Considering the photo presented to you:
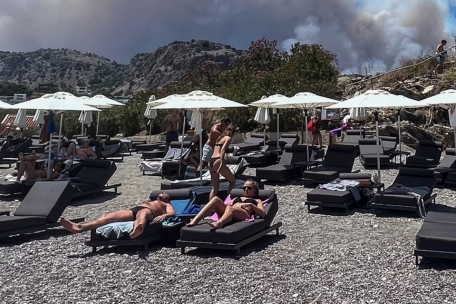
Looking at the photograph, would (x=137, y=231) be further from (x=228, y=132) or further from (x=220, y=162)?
(x=228, y=132)

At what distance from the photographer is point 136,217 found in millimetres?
6965

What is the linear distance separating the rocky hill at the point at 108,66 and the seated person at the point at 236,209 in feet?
264

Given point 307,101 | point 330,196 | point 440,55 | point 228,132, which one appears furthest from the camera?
point 440,55

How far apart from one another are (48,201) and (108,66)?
132332mm

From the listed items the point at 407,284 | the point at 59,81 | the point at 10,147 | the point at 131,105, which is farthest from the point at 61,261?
the point at 59,81

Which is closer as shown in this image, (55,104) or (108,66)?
(55,104)

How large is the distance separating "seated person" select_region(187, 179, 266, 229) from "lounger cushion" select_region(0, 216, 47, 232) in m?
2.19

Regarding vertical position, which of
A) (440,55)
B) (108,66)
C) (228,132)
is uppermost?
(108,66)

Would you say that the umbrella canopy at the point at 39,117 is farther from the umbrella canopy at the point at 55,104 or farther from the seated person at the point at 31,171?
the seated person at the point at 31,171

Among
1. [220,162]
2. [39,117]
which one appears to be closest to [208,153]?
[220,162]

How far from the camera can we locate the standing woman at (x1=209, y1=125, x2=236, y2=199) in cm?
938

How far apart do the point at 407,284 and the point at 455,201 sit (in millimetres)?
5254

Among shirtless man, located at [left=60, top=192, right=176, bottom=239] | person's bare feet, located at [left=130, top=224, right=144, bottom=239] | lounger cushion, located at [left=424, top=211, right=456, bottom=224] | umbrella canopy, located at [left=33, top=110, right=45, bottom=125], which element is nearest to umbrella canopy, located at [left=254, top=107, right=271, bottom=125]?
umbrella canopy, located at [left=33, top=110, right=45, bottom=125]

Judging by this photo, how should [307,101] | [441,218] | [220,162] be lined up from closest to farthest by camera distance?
[441,218]
[220,162]
[307,101]
